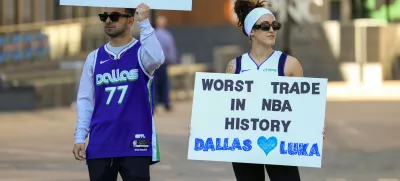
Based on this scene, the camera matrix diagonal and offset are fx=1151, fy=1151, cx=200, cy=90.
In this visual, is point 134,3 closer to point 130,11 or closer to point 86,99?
point 130,11

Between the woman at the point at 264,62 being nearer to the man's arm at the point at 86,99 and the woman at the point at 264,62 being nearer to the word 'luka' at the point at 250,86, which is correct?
the word 'luka' at the point at 250,86

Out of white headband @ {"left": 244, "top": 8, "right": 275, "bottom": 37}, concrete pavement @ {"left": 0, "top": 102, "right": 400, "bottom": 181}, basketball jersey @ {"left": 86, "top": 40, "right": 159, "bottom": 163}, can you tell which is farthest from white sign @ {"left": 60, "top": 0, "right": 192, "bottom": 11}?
concrete pavement @ {"left": 0, "top": 102, "right": 400, "bottom": 181}

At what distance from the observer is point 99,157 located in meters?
6.48

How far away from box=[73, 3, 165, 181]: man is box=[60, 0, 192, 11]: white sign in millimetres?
83

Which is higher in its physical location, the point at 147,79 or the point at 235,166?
the point at 147,79

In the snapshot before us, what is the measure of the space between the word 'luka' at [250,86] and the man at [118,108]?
0.39 meters

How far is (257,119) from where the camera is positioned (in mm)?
6652

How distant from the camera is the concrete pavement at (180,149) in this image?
11.7m

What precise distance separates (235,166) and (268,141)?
0.86ft

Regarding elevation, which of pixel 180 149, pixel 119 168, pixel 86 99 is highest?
pixel 86 99

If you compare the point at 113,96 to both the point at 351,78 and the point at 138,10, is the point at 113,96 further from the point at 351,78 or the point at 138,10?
the point at 351,78

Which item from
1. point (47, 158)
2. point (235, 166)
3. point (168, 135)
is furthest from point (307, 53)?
point (235, 166)

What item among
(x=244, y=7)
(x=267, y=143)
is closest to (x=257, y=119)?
(x=267, y=143)

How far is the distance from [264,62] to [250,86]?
16 cm
